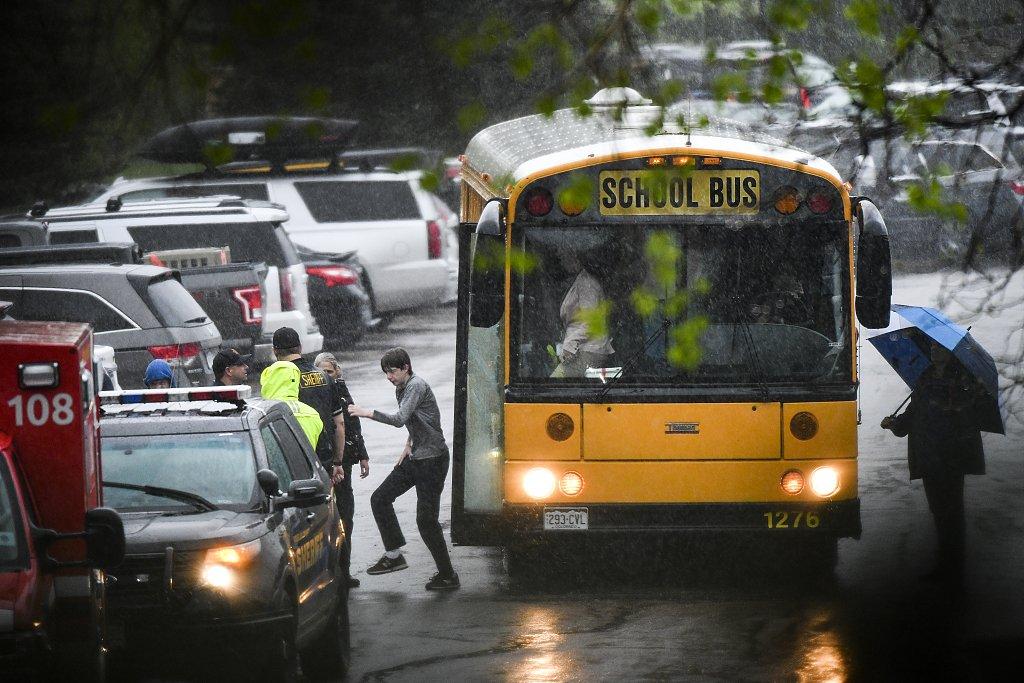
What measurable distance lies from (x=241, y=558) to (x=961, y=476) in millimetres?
5672

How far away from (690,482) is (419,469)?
2.11m

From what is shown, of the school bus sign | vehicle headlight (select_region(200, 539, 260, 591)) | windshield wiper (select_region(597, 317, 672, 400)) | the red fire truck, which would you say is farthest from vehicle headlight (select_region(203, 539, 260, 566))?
the school bus sign

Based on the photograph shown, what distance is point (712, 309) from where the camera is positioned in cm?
1088

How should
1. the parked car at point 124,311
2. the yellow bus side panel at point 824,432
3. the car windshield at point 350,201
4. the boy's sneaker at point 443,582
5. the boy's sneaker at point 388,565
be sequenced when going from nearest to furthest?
1. the yellow bus side panel at point 824,432
2. the boy's sneaker at point 443,582
3. the boy's sneaker at point 388,565
4. the parked car at point 124,311
5. the car windshield at point 350,201

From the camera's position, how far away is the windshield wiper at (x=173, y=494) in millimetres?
8625

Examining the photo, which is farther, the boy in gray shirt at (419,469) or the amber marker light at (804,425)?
the boy in gray shirt at (419,469)

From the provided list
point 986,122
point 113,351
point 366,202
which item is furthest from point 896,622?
point 366,202

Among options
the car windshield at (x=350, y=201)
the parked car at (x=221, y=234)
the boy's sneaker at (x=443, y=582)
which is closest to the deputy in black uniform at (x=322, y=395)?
the boy's sneaker at (x=443, y=582)

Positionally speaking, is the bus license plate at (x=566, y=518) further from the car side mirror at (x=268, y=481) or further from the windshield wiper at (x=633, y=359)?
the car side mirror at (x=268, y=481)

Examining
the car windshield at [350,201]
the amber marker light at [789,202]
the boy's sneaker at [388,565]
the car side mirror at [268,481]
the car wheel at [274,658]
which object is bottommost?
the boy's sneaker at [388,565]

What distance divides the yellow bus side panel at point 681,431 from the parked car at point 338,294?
1361 centimetres

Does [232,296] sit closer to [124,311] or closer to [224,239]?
[224,239]

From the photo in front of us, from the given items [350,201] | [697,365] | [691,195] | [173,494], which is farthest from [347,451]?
[350,201]

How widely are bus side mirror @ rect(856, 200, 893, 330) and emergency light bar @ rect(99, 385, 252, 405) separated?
366 centimetres
